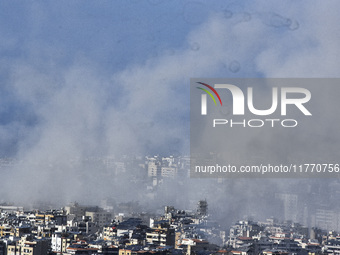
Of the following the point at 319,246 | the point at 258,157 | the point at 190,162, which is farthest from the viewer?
the point at 190,162

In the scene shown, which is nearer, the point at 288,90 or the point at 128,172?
the point at 288,90

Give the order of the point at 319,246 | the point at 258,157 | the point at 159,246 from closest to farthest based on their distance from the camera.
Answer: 1. the point at 159,246
2. the point at 319,246
3. the point at 258,157

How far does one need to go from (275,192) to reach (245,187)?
0.45 metres

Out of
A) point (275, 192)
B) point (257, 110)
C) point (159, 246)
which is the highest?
point (257, 110)

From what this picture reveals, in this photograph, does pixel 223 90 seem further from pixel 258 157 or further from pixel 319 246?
pixel 319 246

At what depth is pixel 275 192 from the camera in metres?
10.3

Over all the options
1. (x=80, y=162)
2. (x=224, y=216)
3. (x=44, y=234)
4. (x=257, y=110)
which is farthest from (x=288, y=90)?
(x=80, y=162)

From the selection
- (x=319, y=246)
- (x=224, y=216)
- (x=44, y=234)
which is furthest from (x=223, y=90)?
(x=44, y=234)

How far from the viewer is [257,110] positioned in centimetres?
868

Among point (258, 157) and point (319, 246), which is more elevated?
point (258, 157)

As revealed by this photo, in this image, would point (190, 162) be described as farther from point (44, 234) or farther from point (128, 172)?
point (44, 234)

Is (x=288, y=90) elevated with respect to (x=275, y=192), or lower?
elevated

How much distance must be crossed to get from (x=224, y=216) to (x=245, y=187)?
1.42 meters

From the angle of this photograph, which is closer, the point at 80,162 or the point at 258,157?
the point at 258,157
